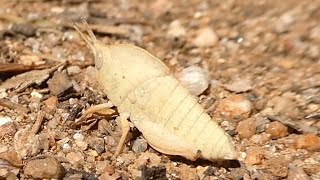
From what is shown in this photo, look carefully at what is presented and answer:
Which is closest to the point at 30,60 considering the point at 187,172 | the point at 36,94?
the point at 36,94

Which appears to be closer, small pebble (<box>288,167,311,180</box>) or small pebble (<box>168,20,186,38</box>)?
small pebble (<box>288,167,311,180</box>)

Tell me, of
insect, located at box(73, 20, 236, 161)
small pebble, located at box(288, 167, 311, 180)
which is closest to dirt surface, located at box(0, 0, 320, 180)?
small pebble, located at box(288, 167, 311, 180)

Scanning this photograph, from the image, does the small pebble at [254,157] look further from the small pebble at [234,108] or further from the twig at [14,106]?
the twig at [14,106]

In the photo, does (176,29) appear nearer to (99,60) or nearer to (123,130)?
(99,60)

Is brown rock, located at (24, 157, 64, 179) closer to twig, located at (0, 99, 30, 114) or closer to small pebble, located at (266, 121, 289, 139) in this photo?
twig, located at (0, 99, 30, 114)

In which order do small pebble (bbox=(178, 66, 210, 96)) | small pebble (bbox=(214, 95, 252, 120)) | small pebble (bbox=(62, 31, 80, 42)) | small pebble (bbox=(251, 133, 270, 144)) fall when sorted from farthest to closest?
small pebble (bbox=(62, 31, 80, 42)) → small pebble (bbox=(178, 66, 210, 96)) → small pebble (bbox=(214, 95, 252, 120)) → small pebble (bbox=(251, 133, 270, 144))

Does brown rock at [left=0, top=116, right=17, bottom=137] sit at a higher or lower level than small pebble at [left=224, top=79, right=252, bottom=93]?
lower

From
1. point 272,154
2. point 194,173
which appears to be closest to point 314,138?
point 272,154
